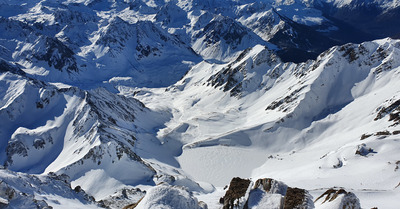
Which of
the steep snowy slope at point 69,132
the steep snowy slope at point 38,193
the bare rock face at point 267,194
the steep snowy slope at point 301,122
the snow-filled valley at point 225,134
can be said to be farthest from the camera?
the steep snowy slope at point 301,122

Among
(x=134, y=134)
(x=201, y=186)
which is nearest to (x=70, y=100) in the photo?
(x=134, y=134)

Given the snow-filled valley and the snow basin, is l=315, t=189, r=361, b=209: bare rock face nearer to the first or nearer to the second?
the snow-filled valley

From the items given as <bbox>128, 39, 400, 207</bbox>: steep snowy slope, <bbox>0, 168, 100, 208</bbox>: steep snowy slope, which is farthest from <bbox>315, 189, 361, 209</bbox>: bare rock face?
<bbox>128, 39, 400, 207</bbox>: steep snowy slope

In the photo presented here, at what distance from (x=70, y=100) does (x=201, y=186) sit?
59659 mm

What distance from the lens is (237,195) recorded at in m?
22.9

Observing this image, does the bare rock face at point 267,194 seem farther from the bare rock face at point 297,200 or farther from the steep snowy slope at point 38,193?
the steep snowy slope at point 38,193

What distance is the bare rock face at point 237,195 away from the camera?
2220cm

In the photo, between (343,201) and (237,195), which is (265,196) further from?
(343,201)

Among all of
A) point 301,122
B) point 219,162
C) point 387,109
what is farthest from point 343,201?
point 301,122

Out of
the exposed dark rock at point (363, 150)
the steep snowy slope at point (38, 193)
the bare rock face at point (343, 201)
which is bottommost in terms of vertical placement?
the steep snowy slope at point (38, 193)

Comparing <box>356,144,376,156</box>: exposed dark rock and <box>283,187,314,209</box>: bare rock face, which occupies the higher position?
<box>356,144,376,156</box>: exposed dark rock

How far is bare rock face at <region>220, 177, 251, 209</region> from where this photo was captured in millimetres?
22195

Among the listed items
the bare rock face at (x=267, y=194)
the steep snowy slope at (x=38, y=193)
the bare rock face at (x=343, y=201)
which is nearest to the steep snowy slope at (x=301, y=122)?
the bare rock face at (x=267, y=194)

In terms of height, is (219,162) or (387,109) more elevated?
(387,109)
